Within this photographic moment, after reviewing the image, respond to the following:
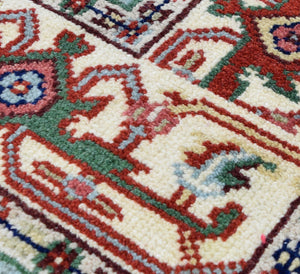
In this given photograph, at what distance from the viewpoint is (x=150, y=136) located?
33.1 inches

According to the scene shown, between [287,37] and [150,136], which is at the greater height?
[287,37]

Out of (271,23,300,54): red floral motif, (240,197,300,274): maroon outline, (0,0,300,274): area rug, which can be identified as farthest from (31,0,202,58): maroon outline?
(240,197,300,274): maroon outline

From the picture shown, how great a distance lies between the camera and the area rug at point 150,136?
729 mm

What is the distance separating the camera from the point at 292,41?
100 cm

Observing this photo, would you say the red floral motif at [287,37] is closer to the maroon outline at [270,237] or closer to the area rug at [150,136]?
the area rug at [150,136]

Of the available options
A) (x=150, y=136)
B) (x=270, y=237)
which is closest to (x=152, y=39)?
(x=150, y=136)

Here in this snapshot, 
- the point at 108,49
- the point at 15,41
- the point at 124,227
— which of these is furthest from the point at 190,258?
the point at 15,41

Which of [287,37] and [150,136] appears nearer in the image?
[150,136]

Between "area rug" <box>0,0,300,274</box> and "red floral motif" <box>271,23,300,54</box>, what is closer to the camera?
"area rug" <box>0,0,300,274</box>

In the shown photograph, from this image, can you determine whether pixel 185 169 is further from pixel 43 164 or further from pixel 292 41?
pixel 292 41

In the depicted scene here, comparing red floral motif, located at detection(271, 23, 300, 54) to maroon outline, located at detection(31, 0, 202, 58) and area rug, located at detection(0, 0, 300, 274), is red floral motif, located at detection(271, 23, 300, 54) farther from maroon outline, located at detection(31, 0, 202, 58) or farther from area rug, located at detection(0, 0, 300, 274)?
maroon outline, located at detection(31, 0, 202, 58)

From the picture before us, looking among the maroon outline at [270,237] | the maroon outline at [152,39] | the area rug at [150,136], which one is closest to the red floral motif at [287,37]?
the area rug at [150,136]

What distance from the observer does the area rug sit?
729mm

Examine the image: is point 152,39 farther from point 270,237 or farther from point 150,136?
point 270,237
